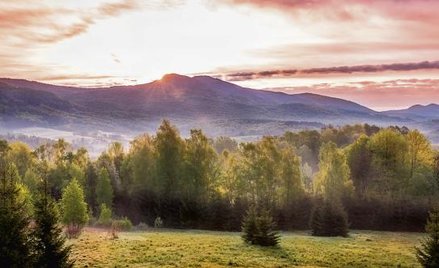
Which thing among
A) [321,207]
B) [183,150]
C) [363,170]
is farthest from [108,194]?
[363,170]

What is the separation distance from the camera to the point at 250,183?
91.9 metres

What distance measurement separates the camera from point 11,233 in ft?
93.6

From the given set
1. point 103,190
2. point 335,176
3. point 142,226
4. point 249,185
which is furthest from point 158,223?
point 335,176

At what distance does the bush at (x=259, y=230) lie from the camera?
52.4 metres

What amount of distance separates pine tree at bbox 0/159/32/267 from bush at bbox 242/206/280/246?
28403mm

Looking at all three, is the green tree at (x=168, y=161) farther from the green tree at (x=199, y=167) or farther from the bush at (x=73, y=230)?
the bush at (x=73, y=230)

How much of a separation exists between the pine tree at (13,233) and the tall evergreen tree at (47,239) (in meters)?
0.81

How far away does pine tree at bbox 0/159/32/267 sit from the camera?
2816cm

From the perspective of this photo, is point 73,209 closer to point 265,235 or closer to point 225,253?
point 225,253

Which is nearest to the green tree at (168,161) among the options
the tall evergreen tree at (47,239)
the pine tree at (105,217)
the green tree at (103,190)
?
the green tree at (103,190)

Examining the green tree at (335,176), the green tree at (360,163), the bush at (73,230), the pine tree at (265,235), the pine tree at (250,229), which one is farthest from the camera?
the green tree at (360,163)

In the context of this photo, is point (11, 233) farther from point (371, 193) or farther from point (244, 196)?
point (371, 193)

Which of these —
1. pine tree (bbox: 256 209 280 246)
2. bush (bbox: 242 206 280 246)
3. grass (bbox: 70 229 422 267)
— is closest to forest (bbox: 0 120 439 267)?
grass (bbox: 70 229 422 267)

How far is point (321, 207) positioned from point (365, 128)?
4480 inches
